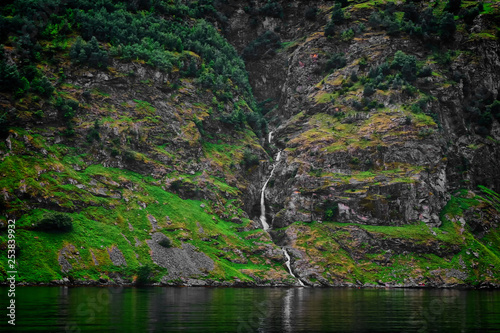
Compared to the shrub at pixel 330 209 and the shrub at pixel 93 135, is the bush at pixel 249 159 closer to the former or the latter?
the shrub at pixel 330 209

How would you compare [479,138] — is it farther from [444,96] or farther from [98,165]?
[98,165]

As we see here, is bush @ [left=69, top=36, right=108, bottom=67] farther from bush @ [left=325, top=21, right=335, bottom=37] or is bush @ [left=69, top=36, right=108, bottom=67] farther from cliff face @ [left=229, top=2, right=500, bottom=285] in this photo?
bush @ [left=325, top=21, right=335, bottom=37]

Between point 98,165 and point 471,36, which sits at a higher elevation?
point 471,36

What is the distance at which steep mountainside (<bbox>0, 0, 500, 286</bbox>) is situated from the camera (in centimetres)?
7900

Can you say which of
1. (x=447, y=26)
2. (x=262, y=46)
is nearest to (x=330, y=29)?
(x=262, y=46)

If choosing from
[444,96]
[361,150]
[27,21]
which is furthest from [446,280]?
[27,21]

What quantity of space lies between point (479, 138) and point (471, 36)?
44.1 m

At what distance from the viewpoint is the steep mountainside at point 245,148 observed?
79.0m

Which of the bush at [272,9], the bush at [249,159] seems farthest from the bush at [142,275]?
the bush at [272,9]

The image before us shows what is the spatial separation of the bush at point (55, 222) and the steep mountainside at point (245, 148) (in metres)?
0.56

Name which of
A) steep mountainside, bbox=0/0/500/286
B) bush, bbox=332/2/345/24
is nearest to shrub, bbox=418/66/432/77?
steep mountainside, bbox=0/0/500/286

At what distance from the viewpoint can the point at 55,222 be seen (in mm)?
68000

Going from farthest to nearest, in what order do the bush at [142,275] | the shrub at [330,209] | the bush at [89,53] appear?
1. the bush at [89,53]
2. the shrub at [330,209]
3. the bush at [142,275]

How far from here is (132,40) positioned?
130 m
